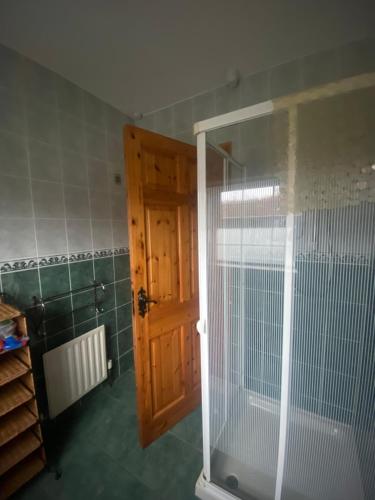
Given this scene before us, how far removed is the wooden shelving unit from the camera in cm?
111

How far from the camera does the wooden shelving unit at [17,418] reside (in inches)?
43.5

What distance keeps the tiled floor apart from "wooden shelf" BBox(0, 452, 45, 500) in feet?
0.24

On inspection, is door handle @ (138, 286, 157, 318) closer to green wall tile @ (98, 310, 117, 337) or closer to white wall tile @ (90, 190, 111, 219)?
green wall tile @ (98, 310, 117, 337)

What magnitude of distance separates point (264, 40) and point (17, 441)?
9.01ft

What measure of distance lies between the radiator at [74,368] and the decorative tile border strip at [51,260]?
0.59 meters

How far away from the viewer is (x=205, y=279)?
3.31 ft

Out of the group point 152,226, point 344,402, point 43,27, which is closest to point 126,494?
point 344,402

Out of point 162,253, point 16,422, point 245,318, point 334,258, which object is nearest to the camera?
point 334,258

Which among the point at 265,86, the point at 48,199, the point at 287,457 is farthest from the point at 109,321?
the point at 265,86

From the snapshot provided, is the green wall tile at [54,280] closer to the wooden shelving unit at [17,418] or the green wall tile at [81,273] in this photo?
the green wall tile at [81,273]

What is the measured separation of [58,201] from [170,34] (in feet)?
4.10

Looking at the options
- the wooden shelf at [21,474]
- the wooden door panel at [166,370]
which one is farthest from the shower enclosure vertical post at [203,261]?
the wooden shelf at [21,474]

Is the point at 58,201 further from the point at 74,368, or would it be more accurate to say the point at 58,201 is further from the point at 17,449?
the point at 17,449

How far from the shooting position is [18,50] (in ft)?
4.23
